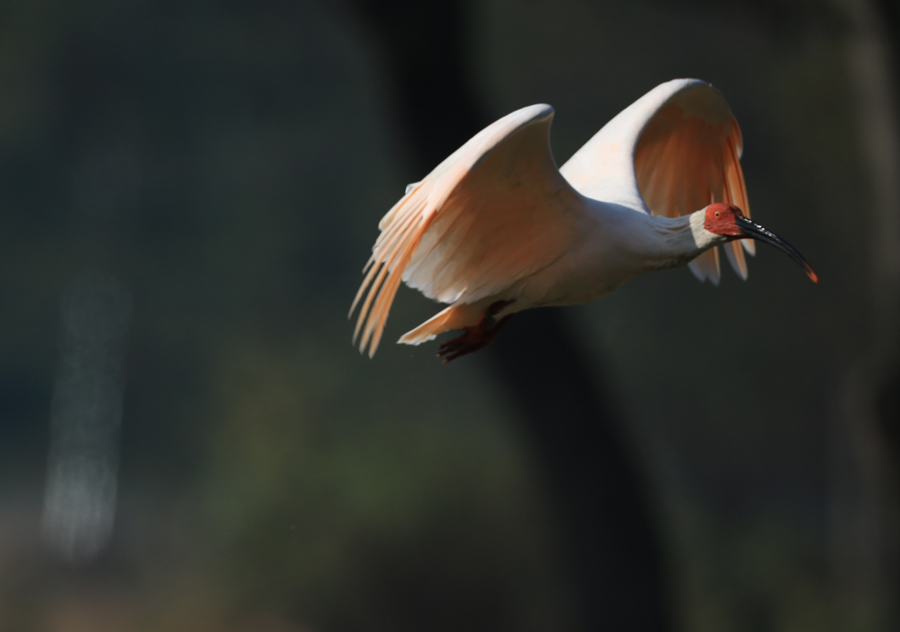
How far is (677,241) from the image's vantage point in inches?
74.9

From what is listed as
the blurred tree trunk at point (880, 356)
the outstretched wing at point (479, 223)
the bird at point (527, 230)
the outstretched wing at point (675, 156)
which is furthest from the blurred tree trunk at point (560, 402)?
the outstretched wing at point (479, 223)

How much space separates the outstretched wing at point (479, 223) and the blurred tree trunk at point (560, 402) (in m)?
2.00

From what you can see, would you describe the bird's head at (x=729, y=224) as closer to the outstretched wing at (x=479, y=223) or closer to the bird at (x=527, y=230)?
the bird at (x=527, y=230)

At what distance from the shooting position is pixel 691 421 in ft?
19.4

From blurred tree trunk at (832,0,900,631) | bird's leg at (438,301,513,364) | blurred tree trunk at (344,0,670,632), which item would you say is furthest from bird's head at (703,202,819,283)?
blurred tree trunk at (832,0,900,631)

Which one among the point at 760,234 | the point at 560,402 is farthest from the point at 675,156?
the point at 560,402

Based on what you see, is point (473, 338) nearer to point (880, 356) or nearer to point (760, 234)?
point (760, 234)

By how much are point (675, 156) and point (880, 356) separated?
7.03ft

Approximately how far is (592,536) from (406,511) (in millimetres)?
1469

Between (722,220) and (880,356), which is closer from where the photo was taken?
(722,220)

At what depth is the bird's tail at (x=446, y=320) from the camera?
2062 mm

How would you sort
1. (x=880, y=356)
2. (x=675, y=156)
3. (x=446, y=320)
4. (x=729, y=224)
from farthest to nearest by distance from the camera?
(x=880, y=356) → (x=675, y=156) → (x=446, y=320) → (x=729, y=224)

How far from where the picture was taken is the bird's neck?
6.21 ft

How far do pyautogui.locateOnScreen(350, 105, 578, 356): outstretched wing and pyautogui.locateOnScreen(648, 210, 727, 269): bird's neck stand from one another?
0.20m
